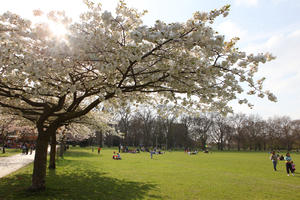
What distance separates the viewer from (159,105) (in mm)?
11266

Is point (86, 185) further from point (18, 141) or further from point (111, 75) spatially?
point (18, 141)

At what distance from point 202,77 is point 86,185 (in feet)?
28.1

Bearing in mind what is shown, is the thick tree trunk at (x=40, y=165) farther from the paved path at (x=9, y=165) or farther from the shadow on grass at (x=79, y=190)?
the paved path at (x=9, y=165)

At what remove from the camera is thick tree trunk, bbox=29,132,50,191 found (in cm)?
952

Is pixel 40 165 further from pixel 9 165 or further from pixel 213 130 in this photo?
pixel 213 130

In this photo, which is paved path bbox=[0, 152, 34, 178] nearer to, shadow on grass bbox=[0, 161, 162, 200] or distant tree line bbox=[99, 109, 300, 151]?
shadow on grass bbox=[0, 161, 162, 200]

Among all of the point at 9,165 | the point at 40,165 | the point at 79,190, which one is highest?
the point at 40,165

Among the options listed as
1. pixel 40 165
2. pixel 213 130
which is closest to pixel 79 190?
pixel 40 165

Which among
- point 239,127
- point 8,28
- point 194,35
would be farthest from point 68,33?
point 239,127

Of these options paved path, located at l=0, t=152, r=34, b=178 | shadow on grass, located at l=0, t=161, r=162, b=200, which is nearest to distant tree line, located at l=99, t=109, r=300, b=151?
paved path, located at l=0, t=152, r=34, b=178

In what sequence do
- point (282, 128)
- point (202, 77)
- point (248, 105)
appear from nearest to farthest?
point (202, 77) → point (248, 105) → point (282, 128)

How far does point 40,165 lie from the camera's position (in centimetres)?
959

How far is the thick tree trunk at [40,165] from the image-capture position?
952cm

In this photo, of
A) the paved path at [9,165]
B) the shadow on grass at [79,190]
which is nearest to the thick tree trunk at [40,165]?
the shadow on grass at [79,190]
